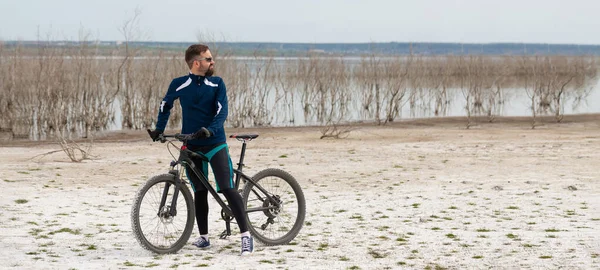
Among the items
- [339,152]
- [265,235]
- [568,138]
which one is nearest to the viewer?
[265,235]

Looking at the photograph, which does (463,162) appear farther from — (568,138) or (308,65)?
(308,65)

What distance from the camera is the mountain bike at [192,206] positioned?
607 centimetres

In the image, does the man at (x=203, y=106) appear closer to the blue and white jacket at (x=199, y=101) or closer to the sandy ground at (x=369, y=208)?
the blue and white jacket at (x=199, y=101)

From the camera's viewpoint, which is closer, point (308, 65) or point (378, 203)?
point (378, 203)

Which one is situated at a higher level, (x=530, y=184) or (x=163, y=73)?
(x=163, y=73)

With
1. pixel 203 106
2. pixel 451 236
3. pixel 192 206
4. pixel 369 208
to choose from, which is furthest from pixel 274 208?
pixel 369 208

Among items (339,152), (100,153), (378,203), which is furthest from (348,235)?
(100,153)

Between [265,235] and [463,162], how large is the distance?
6686mm

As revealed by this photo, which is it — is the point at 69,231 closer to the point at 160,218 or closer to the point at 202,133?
the point at 160,218

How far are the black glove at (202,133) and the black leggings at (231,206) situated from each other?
493mm

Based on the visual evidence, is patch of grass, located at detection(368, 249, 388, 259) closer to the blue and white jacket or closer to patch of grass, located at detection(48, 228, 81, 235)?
the blue and white jacket

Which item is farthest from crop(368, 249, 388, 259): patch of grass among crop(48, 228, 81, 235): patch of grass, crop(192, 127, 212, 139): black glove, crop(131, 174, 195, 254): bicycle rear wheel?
crop(48, 228, 81, 235): patch of grass

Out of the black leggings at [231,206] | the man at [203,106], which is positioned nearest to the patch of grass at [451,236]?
the black leggings at [231,206]

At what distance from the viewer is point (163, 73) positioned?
75.5ft
